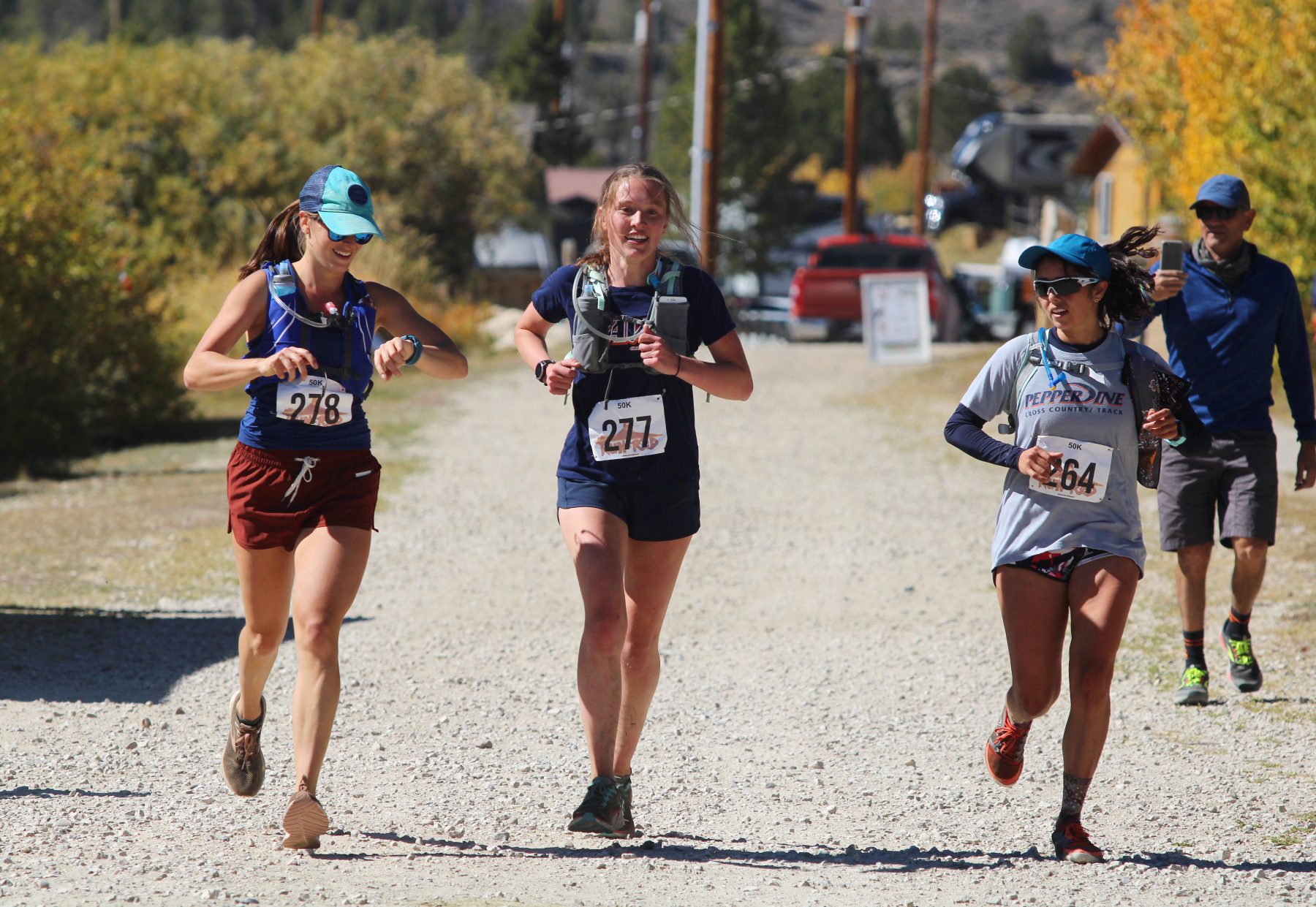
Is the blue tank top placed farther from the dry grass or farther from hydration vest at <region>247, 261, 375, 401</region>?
the dry grass

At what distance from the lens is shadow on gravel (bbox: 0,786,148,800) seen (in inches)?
215

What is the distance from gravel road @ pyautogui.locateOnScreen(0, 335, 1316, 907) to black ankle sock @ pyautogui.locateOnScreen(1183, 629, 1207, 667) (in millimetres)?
216

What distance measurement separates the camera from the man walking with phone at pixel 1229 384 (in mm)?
6801

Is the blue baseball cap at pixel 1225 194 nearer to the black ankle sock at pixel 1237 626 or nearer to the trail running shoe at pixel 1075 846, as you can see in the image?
the black ankle sock at pixel 1237 626

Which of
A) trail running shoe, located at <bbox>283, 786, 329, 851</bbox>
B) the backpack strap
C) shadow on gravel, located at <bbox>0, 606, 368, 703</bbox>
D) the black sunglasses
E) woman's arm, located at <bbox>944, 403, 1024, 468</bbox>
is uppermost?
the black sunglasses

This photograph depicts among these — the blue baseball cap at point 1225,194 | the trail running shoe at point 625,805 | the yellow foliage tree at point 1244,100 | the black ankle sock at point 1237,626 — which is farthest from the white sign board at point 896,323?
the trail running shoe at point 625,805

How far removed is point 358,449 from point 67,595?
209 inches

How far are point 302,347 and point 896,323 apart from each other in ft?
63.7

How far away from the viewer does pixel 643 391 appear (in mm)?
5055

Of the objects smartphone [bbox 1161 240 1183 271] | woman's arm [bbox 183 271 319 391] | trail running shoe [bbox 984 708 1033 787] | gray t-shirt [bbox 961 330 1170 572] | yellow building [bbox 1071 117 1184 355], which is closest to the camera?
woman's arm [bbox 183 271 319 391]

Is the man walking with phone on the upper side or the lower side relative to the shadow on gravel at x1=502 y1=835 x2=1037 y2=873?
upper

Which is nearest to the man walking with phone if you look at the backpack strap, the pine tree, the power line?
the backpack strap

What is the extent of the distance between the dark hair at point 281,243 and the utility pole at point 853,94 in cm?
2026

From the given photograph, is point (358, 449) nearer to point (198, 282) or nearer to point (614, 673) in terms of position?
point (614, 673)
